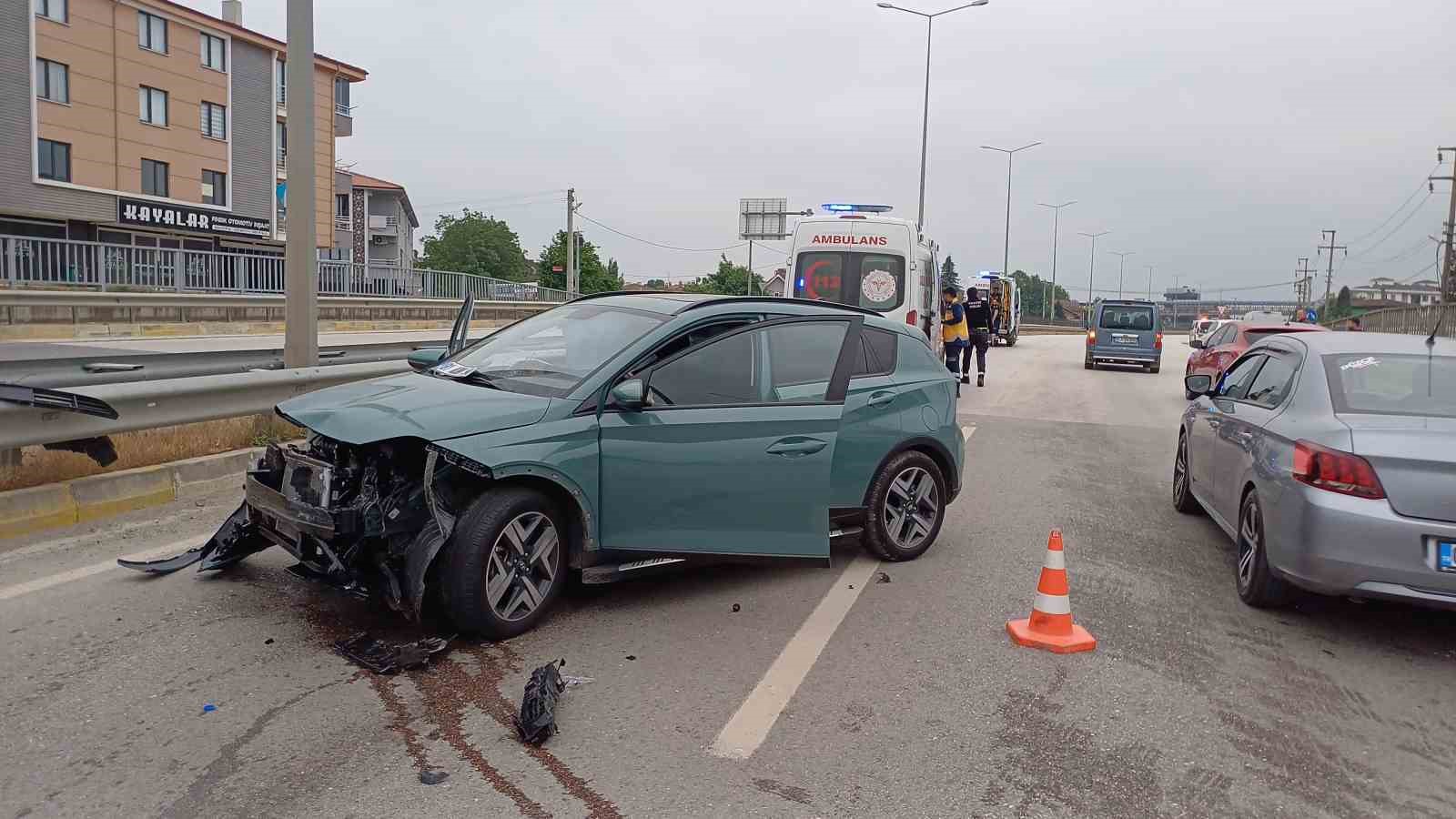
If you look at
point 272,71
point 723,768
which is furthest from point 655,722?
point 272,71

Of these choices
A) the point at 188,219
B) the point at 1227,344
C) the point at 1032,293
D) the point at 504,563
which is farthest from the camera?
the point at 1032,293

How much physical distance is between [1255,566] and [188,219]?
151 feet

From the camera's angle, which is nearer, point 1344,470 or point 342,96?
point 1344,470

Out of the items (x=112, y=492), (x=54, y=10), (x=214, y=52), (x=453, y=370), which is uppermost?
(x=214, y=52)

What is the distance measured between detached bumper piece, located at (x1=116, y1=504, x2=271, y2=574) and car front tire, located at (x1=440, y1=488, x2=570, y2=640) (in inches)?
58.7

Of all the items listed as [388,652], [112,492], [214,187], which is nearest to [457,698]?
[388,652]

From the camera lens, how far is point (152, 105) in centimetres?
4272

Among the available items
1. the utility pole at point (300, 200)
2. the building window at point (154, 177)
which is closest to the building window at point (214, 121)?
the building window at point (154, 177)

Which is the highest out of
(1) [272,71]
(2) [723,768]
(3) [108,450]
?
(1) [272,71]

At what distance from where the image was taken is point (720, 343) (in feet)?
18.9

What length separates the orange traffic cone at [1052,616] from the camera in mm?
5152

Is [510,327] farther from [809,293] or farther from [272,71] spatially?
[272,71]

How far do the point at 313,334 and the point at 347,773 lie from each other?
6.67 meters

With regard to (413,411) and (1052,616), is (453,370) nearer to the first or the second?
(413,411)
